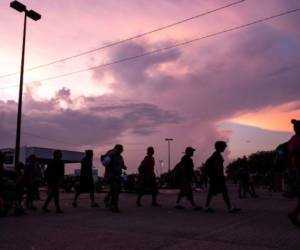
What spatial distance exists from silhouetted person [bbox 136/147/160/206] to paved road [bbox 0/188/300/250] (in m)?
2.97

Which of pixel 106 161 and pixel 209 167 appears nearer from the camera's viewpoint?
pixel 209 167

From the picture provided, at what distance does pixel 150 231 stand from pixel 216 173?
4.28 metres

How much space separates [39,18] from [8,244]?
19.0 m

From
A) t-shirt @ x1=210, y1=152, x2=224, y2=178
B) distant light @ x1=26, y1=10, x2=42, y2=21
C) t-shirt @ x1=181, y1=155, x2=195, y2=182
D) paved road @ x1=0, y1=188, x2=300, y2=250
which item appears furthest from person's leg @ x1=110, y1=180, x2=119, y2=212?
distant light @ x1=26, y1=10, x2=42, y2=21

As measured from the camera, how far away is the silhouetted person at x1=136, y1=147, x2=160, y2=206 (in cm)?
1493

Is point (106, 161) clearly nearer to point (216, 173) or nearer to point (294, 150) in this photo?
point (216, 173)

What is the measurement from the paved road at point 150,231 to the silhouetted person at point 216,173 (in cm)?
74

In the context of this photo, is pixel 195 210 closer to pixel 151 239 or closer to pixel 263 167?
pixel 151 239

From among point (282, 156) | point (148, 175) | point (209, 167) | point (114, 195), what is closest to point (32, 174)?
point (148, 175)

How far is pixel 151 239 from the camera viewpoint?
767 centimetres

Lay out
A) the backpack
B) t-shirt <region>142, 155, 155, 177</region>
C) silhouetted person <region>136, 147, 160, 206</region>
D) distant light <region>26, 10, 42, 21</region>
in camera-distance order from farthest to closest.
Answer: distant light <region>26, 10, 42, 21</region> → t-shirt <region>142, 155, 155, 177</region> → silhouetted person <region>136, 147, 160, 206</region> → the backpack

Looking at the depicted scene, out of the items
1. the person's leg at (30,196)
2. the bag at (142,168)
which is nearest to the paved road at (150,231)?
the person's leg at (30,196)

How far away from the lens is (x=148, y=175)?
15.1 metres

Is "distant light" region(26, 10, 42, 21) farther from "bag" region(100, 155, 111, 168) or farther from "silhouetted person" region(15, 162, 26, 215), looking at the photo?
"bag" region(100, 155, 111, 168)
